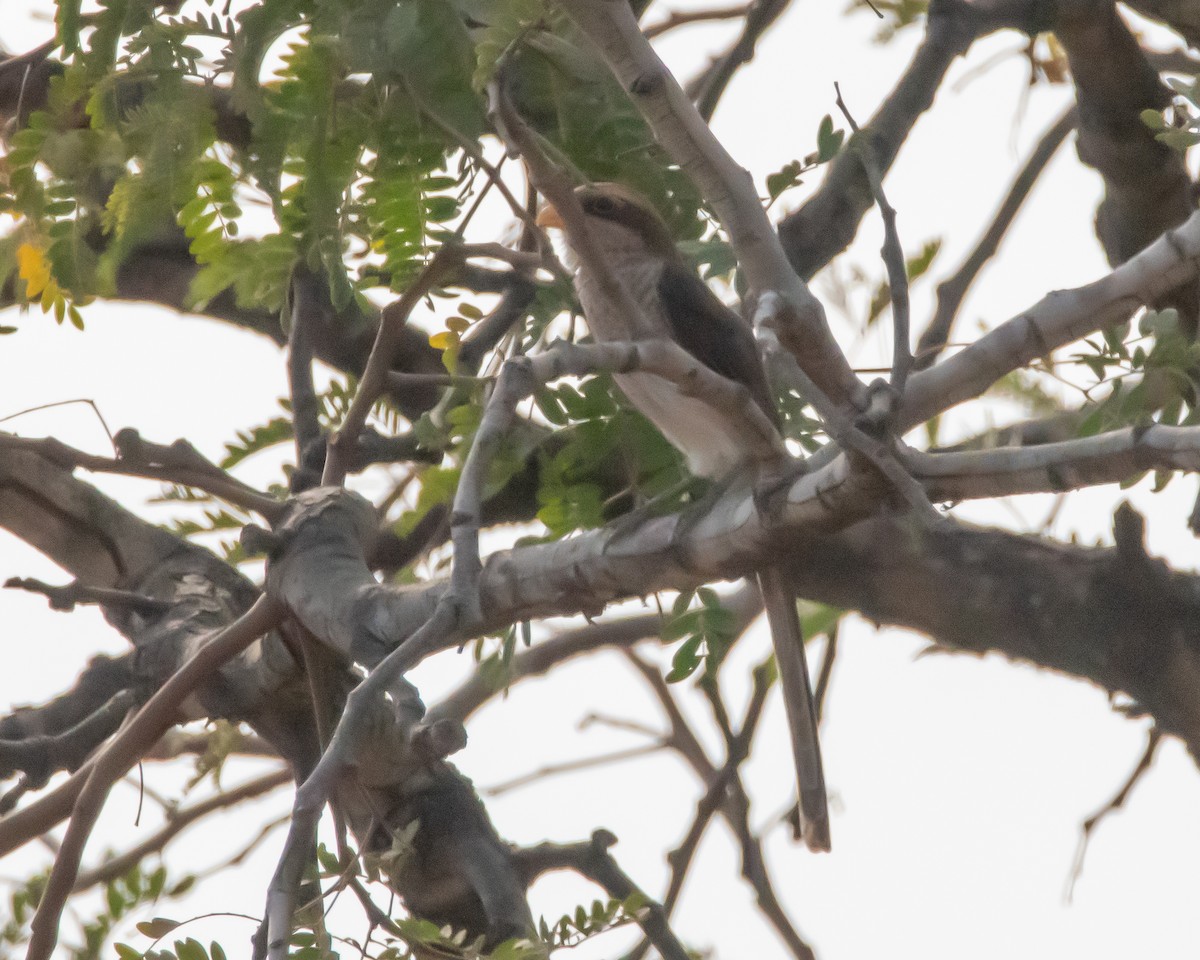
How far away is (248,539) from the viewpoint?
355cm

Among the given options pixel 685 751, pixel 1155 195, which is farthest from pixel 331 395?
pixel 1155 195

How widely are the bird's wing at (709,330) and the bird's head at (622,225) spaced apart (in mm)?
103

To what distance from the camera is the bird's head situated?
4676 mm

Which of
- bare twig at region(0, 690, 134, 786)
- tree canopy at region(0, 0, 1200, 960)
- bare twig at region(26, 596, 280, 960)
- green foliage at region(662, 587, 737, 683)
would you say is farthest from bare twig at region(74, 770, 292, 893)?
green foliage at region(662, 587, 737, 683)

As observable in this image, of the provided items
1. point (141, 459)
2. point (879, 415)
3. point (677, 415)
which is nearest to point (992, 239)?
point (677, 415)

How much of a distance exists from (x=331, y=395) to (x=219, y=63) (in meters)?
1.63

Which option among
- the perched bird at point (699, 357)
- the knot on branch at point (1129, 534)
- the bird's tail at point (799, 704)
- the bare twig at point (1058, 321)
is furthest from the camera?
the bird's tail at point (799, 704)

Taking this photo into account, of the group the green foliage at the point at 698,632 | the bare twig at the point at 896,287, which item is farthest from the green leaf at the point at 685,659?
the bare twig at the point at 896,287

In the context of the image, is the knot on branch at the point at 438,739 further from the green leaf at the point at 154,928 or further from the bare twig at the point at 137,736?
the bare twig at the point at 137,736

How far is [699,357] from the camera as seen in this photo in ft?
16.1

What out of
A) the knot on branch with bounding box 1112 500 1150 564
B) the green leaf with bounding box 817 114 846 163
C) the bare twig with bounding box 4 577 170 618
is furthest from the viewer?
the green leaf with bounding box 817 114 846 163

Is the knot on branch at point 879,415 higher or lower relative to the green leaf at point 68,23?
lower

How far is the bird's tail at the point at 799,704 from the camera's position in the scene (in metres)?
4.36

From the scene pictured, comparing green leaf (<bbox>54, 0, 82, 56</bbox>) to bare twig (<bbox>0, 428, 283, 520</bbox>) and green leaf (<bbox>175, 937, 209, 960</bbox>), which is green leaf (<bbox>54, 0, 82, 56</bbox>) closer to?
bare twig (<bbox>0, 428, 283, 520</bbox>)
